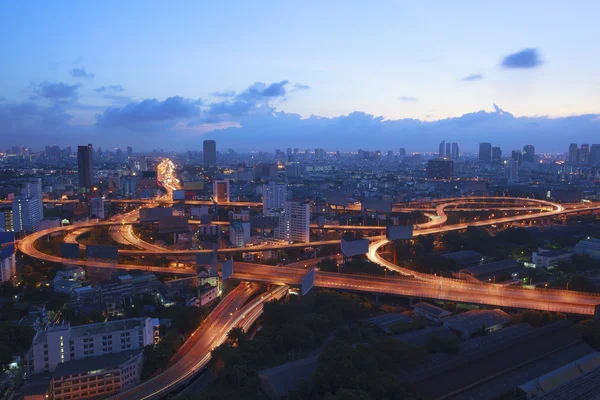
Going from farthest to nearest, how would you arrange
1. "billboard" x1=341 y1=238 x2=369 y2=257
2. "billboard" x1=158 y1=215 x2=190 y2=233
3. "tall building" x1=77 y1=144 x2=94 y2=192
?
"tall building" x1=77 y1=144 x2=94 y2=192, "billboard" x1=158 y1=215 x2=190 y2=233, "billboard" x1=341 y1=238 x2=369 y2=257

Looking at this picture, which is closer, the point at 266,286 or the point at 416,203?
the point at 266,286

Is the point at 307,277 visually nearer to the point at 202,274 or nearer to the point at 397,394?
the point at 202,274

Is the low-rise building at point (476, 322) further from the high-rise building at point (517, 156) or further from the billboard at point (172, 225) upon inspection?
the high-rise building at point (517, 156)

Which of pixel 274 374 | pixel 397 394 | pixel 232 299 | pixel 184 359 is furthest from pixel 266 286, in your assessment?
pixel 397 394

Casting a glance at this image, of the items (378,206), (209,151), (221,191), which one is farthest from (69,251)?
(209,151)

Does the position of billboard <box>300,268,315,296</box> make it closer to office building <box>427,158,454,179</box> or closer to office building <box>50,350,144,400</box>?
office building <box>50,350,144,400</box>

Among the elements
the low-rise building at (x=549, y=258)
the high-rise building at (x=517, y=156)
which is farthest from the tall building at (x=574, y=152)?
the low-rise building at (x=549, y=258)

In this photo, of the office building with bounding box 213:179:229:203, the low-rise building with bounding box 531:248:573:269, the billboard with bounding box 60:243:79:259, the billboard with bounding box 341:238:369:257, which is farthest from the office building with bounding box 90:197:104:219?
the low-rise building with bounding box 531:248:573:269
